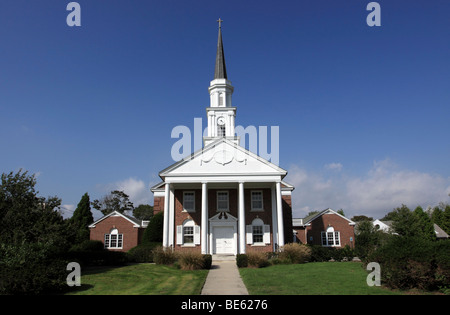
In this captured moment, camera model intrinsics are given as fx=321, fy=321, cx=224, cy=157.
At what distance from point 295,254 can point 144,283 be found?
11.6 meters

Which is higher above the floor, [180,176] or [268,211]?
[180,176]

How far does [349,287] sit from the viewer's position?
12.6 metres

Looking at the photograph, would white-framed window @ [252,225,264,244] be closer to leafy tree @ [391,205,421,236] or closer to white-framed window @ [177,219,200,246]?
white-framed window @ [177,219,200,246]

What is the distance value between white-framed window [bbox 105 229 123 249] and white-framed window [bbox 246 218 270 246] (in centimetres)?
1815

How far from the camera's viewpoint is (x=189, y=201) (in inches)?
1182

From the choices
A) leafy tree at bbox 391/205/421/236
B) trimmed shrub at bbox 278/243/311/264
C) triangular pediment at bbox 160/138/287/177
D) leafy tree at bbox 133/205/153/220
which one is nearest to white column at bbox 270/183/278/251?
triangular pediment at bbox 160/138/287/177

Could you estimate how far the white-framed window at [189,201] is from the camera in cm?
2977

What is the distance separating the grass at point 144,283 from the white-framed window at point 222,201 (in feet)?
37.2

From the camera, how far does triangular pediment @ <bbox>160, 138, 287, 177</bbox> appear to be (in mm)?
→ 27422

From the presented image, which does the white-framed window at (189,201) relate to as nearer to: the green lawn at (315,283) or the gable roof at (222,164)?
the gable roof at (222,164)

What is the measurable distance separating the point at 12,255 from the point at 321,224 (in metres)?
33.7
